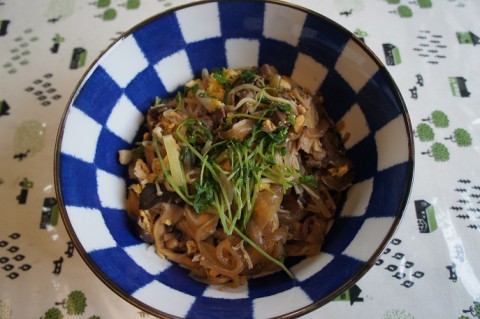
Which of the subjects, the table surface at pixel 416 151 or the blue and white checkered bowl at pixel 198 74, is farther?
the table surface at pixel 416 151

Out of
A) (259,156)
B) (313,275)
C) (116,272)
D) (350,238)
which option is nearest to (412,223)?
(350,238)

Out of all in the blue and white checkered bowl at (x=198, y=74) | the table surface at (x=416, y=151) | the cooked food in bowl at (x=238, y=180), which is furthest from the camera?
the table surface at (x=416, y=151)

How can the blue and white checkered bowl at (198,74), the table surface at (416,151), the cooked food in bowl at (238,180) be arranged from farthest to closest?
1. the table surface at (416,151)
2. the cooked food in bowl at (238,180)
3. the blue and white checkered bowl at (198,74)

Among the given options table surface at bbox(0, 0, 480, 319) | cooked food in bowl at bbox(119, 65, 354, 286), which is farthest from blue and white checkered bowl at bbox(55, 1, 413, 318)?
table surface at bbox(0, 0, 480, 319)

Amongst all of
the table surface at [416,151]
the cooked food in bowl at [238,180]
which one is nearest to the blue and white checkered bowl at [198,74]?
the cooked food in bowl at [238,180]

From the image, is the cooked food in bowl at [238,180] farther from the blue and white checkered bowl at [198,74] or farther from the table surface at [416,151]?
the table surface at [416,151]

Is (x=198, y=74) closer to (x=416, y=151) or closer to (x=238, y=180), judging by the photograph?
(x=238, y=180)

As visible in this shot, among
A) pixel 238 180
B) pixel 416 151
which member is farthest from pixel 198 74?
pixel 416 151

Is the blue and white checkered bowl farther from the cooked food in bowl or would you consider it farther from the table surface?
the table surface
